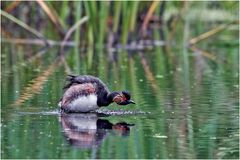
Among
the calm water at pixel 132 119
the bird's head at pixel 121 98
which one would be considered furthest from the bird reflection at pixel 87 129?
the bird's head at pixel 121 98

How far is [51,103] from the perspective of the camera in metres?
9.50

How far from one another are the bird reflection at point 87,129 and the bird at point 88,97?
0.08 metres

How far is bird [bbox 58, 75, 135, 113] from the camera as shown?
8766 millimetres

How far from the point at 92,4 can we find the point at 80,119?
736cm

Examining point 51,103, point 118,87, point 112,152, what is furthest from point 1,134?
point 118,87

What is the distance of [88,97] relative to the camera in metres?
8.77

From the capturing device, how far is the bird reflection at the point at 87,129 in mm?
7250

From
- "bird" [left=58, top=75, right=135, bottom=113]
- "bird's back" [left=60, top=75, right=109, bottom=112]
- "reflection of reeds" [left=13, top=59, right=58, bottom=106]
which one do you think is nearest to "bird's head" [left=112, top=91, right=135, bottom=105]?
"bird" [left=58, top=75, right=135, bottom=113]

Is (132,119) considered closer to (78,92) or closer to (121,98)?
(121,98)

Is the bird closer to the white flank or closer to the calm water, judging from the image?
the white flank

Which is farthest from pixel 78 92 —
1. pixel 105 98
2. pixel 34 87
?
pixel 34 87

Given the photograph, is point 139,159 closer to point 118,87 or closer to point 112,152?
point 112,152

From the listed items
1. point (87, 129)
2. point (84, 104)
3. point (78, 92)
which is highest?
point (78, 92)

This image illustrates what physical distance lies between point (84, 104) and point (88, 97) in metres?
0.08
